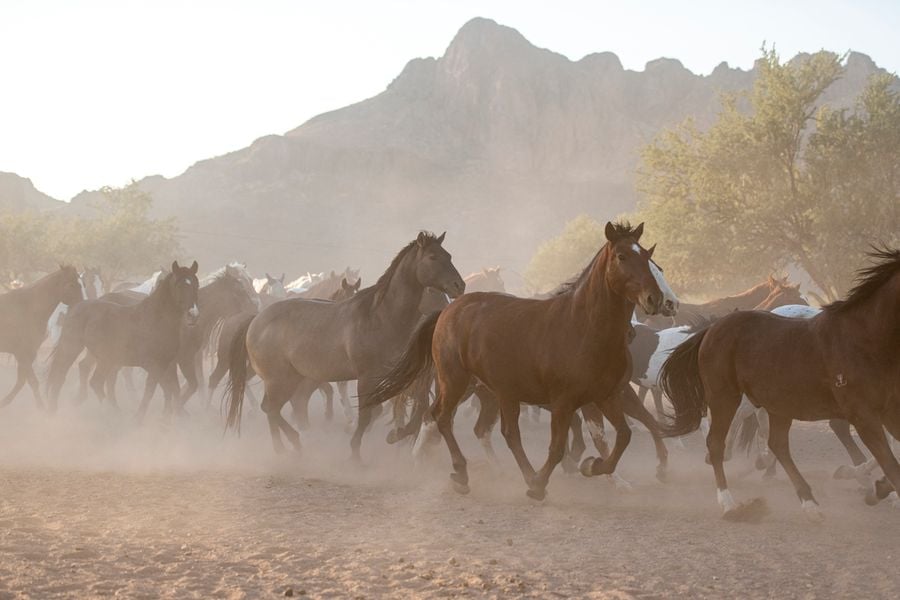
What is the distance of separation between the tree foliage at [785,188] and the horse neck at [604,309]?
18165mm

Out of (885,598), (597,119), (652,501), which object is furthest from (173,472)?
(597,119)

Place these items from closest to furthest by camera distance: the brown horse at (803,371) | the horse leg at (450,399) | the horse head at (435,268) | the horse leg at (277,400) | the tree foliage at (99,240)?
the brown horse at (803,371)
the horse leg at (450,399)
the horse head at (435,268)
the horse leg at (277,400)
the tree foliage at (99,240)

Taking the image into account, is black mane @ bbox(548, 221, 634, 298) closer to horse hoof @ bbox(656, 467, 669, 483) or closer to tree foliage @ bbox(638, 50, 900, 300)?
horse hoof @ bbox(656, 467, 669, 483)

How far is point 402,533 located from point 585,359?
6.56 ft

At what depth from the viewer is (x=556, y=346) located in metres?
7.41

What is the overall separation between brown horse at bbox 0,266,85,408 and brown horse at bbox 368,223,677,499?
9226mm

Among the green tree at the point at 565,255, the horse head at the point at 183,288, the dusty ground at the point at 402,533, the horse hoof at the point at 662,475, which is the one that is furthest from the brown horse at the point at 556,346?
the green tree at the point at 565,255

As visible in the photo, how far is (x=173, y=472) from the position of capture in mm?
9352

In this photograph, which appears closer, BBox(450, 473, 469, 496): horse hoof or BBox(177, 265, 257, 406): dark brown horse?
BBox(450, 473, 469, 496): horse hoof

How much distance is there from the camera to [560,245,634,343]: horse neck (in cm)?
716

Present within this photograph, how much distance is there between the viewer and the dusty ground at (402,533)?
494 centimetres

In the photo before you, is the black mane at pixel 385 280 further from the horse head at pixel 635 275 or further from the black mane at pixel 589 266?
the horse head at pixel 635 275

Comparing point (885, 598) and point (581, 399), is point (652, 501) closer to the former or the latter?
point (581, 399)

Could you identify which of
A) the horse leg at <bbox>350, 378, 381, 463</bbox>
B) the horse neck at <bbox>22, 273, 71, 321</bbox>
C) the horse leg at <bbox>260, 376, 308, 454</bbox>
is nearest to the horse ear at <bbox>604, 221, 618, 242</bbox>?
the horse leg at <bbox>350, 378, 381, 463</bbox>
